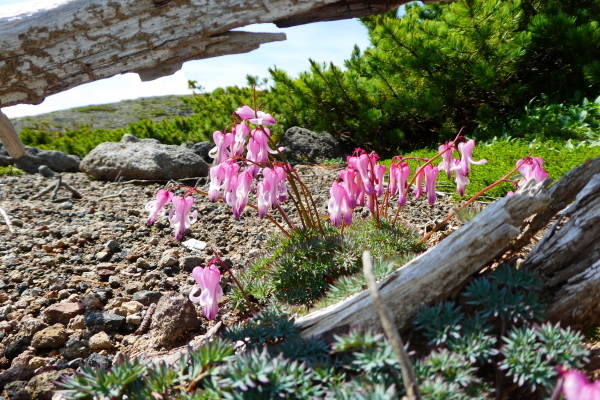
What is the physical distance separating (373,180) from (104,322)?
6.12 ft

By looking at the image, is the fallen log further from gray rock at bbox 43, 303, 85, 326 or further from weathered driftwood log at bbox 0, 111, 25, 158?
weathered driftwood log at bbox 0, 111, 25, 158

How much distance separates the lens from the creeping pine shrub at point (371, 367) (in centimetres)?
141

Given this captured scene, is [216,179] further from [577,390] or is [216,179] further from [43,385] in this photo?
[577,390]

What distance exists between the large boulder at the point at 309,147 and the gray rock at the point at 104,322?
17.0 ft

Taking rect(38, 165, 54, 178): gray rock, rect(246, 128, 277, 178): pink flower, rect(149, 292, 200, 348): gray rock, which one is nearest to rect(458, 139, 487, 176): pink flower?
rect(246, 128, 277, 178): pink flower

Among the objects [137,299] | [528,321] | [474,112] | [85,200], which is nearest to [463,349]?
[528,321]

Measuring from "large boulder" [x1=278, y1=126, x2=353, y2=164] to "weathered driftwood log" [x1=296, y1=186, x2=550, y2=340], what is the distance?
19.9ft

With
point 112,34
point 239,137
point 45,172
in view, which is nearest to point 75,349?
point 239,137

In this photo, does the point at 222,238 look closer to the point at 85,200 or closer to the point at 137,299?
the point at 137,299

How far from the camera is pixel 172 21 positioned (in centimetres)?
314

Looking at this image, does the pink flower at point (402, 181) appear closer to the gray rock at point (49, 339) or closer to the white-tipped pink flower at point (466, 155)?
the white-tipped pink flower at point (466, 155)

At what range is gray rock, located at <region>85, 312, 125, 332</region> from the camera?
3.06 m

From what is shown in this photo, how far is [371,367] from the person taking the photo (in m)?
1.46

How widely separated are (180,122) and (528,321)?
989cm
